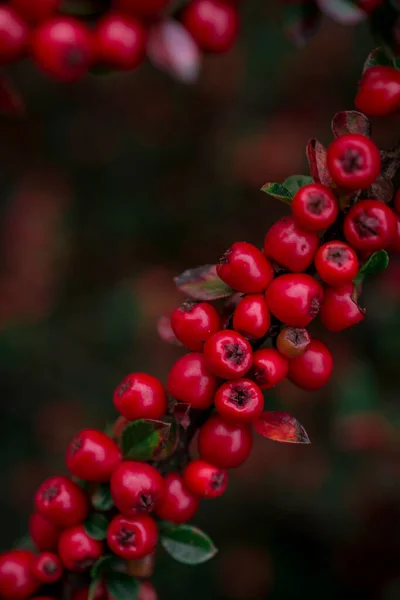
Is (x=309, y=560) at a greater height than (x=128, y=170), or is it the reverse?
(x=128, y=170)

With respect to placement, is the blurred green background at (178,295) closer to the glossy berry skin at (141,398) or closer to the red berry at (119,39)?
the glossy berry skin at (141,398)

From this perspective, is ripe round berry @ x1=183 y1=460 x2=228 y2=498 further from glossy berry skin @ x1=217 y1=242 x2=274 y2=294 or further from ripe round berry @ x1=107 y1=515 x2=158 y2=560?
glossy berry skin @ x1=217 y1=242 x2=274 y2=294

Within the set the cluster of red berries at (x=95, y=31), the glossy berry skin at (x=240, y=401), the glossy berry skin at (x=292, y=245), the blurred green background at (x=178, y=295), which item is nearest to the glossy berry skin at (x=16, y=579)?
the glossy berry skin at (x=240, y=401)

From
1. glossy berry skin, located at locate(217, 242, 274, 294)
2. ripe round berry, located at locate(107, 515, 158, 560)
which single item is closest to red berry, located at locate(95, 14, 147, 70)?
glossy berry skin, located at locate(217, 242, 274, 294)

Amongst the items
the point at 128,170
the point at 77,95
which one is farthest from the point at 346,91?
the point at 77,95

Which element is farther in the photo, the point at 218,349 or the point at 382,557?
the point at 382,557

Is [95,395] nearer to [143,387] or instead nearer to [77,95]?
[77,95]
